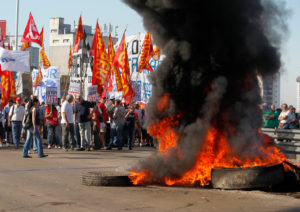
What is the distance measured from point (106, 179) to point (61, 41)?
369ft

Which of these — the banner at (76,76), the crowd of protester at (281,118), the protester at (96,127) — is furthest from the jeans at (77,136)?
the crowd of protester at (281,118)

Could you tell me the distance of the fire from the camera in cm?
852

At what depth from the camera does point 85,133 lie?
56.1 ft

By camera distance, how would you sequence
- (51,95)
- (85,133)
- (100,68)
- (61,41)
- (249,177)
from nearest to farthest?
(249,177)
(85,133)
(100,68)
(51,95)
(61,41)

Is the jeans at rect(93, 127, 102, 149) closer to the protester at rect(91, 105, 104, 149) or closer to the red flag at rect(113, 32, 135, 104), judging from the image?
the protester at rect(91, 105, 104, 149)

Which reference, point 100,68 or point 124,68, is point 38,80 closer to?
point 124,68

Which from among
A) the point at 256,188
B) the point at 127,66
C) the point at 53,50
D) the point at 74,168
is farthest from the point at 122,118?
the point at 53,50

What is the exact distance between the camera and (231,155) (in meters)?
8.60

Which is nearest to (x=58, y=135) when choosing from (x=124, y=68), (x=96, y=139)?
(x=96, y=139)

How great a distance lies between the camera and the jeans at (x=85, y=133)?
1697 cm

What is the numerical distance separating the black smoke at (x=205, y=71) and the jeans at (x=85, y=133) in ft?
27.3

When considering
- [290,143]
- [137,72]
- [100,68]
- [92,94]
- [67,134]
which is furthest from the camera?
[137,72]

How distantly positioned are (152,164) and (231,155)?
4.69 ft

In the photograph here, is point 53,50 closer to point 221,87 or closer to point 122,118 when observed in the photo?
point 122,118
